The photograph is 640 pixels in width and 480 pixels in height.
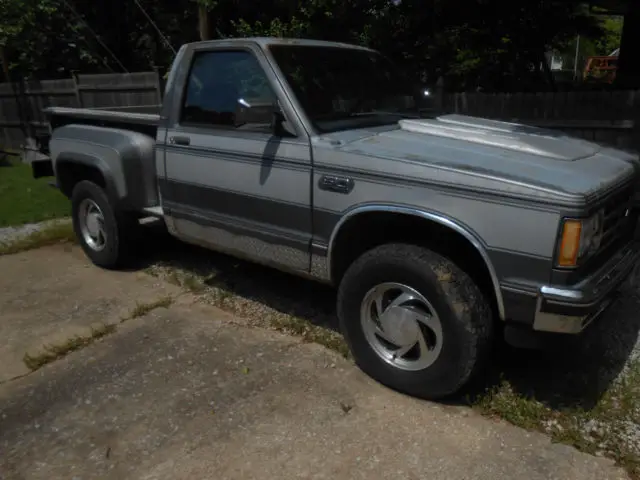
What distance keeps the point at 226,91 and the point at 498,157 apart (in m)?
2.01

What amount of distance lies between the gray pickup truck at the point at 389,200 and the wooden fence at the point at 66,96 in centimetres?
564

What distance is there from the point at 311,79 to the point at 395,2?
4191 mm

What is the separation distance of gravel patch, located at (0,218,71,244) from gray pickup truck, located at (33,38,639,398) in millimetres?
2662

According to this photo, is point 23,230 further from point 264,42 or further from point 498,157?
point 498,157

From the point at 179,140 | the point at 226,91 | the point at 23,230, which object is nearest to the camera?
the point at 226,91

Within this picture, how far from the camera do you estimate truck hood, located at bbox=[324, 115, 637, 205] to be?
2801 millimetres

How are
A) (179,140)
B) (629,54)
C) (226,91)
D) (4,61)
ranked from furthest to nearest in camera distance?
(4,61) → (629,54) → (179,140) → (226,91)

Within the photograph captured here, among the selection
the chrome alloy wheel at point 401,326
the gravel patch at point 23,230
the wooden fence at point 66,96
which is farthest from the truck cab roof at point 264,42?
the wooden fence at point 66,96

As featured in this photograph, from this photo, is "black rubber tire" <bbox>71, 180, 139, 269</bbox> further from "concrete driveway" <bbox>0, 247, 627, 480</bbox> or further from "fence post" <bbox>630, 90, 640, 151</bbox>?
"fence post" <bbox>630, 90, 640, 151</bbox>

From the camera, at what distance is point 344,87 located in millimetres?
4020

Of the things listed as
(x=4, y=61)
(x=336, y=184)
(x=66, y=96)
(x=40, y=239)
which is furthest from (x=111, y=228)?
(x=4, y=61)

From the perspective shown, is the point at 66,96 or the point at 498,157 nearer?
the point at 498,157

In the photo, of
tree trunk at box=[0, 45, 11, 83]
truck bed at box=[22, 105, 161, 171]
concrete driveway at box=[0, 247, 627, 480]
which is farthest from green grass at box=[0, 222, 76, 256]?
tree trunk at box=[0, 45, 11, 83]

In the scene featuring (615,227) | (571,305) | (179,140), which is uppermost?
(179,140)
